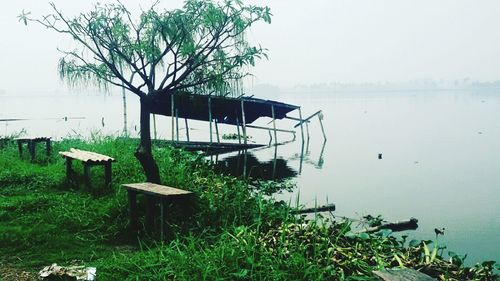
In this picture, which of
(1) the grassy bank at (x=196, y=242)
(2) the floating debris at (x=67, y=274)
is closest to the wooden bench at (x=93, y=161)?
(1) the grassy bank at (x=196, y=242)

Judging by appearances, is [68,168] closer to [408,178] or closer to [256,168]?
[256,168]

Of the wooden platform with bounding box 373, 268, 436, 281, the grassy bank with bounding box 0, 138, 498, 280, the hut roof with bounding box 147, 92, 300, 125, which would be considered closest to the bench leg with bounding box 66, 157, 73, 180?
the grassy bank with bounding box 0, 138, 498, 280

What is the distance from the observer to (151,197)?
21.8ft

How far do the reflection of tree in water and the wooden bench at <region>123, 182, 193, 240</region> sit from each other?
954cm

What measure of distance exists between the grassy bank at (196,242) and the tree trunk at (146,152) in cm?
60

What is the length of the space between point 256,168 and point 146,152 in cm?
1145

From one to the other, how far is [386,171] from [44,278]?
16.9 metres

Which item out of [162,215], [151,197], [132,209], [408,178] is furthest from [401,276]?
[408,178]

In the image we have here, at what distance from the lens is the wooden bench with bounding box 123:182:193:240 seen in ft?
19.5

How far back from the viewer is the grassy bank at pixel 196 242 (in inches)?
186

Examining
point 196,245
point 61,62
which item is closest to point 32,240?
point 196,245

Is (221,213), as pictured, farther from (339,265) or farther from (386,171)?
(386,171)

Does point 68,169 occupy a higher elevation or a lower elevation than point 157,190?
lower

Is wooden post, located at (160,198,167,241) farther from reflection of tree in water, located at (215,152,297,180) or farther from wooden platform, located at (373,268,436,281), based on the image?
reflection of tree in water, located at (215,152,297,180)
